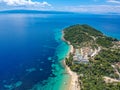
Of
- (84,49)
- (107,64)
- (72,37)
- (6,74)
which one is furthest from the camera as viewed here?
(72,37)

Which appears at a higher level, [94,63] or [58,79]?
[94,63]

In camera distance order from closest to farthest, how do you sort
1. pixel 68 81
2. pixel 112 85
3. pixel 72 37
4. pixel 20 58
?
pixel 112 85, pixel 68 81, pixel 20 58, pixel 72 37

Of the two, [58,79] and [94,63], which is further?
[94,63]

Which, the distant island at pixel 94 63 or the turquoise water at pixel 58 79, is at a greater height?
the distant island at pixel 94 63

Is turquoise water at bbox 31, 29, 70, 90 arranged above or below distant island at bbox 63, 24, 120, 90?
below

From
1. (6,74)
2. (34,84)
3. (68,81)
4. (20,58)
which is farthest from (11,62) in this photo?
(68,81)

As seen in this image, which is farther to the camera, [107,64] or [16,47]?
[16,47]

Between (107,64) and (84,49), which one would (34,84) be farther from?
(84,49)
